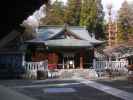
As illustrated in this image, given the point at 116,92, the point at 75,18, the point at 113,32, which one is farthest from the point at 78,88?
the point at 113,32

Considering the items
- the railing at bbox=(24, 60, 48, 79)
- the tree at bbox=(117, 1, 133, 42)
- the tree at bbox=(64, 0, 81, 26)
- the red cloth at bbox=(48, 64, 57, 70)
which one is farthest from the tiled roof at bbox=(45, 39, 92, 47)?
the tree at bbox=(117, 1, 133, 42)

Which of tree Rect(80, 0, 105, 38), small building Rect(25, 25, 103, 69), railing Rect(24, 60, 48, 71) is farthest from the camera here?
tree Rect(80, 0, 105, 38)

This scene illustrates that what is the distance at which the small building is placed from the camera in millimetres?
42787

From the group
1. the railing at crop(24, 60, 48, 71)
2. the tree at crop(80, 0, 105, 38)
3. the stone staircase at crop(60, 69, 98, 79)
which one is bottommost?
the stone staircase at crop(60, 69, 98, 79)

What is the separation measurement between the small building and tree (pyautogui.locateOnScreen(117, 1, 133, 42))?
2347cm

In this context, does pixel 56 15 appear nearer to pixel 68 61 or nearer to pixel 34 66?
pixel 68 61

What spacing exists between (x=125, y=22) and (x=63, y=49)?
103 feet

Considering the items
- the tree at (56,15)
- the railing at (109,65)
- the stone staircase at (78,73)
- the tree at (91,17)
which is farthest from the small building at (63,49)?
the tree at (56,15)

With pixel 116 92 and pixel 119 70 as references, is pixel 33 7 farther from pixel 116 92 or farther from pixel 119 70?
pixel 119 70

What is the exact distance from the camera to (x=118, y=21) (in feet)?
244

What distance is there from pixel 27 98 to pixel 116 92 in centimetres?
583

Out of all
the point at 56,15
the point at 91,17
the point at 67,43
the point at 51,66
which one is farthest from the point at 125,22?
the point at 51,66

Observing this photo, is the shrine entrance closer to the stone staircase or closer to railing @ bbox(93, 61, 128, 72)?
the stone staircase

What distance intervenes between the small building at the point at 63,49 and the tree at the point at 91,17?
16.4 m
